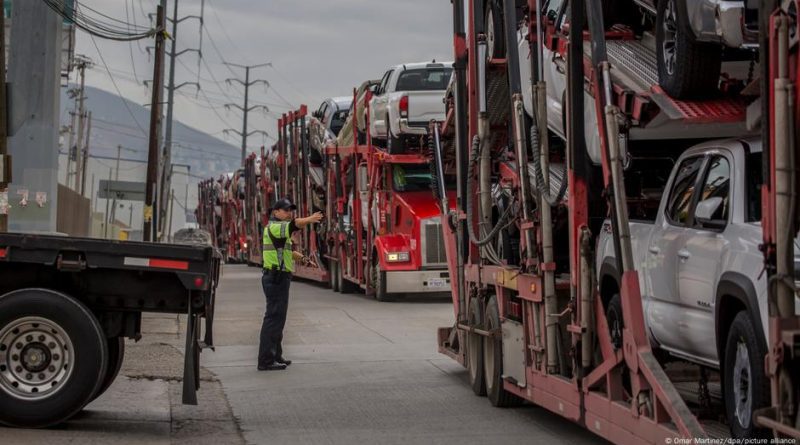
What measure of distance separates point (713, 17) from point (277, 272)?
26.8 feet

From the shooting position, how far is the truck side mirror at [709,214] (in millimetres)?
7312

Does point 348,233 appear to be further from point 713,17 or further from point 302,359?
point 713,17

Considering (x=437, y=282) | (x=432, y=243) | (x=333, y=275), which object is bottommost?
(x=437, y=282)

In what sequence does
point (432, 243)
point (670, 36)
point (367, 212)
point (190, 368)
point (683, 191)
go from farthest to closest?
point (367, 212), point (432, 243), point (190, 368), point (683, 191), point (670, 36)

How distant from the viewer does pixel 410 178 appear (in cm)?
2481

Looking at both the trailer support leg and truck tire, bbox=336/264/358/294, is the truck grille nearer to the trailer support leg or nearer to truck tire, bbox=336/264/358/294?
truck tire, bbox=336/264/358/294

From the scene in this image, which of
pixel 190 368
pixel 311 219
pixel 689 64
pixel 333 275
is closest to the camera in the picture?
pixel 689 64

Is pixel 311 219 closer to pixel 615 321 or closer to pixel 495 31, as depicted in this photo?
pixel 495 31

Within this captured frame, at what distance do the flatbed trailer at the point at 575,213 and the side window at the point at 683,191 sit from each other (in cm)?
27

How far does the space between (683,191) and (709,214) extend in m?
0.89

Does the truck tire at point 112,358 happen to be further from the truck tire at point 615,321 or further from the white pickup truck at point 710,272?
the truck tire at point 615,321

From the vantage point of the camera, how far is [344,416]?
35.5ft

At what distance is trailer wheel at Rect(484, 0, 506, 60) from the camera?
444 inches

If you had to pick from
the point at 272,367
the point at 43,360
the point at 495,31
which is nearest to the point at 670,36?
the point at 495,31
